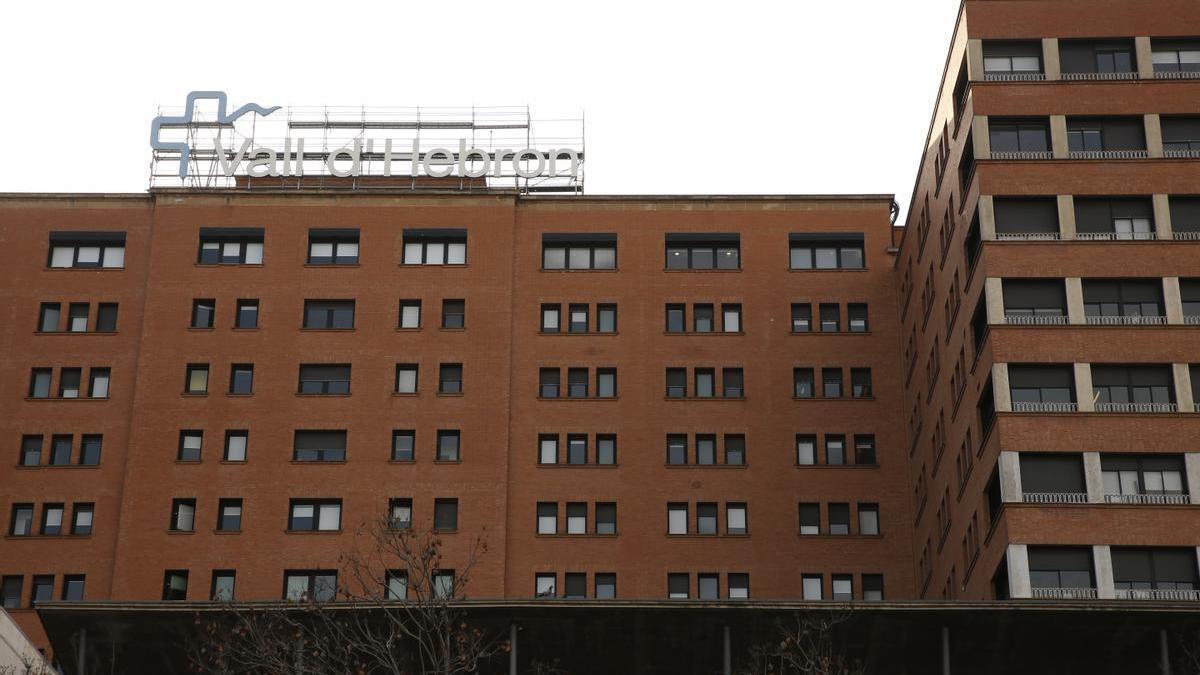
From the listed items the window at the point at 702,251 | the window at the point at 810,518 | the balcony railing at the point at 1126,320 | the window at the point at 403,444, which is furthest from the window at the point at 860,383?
the balcony railing at the point at 1126,320

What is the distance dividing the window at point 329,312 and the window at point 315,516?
836 centimetres

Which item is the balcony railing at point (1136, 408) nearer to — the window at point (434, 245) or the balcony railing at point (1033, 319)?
the balcony railing at point (1033, 319)

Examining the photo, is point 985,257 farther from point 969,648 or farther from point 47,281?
point 47,281

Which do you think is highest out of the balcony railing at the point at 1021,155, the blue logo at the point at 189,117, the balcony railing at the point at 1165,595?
the blue logo at the point at 189,117

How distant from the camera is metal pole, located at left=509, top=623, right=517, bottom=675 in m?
63.2

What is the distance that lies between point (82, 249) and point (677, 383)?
1069 inches

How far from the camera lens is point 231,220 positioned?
92.0 m

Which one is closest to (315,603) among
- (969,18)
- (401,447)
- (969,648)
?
(969,648)

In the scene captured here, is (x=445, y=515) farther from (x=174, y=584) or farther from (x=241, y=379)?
(x=174, y=584)

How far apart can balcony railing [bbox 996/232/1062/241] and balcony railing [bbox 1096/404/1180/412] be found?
6.45m

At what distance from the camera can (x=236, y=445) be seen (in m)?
87.9

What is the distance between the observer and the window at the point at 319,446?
87.7 meters

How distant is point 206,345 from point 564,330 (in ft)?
51.0

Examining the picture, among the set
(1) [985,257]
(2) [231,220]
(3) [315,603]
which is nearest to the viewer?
(3) [315,603]
